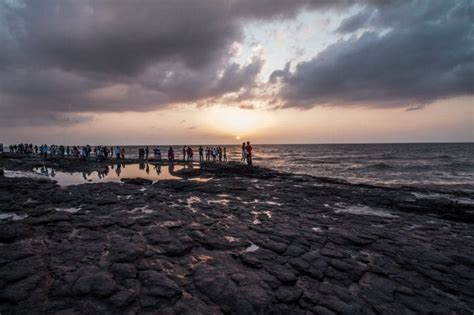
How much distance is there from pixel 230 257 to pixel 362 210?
10.2 metres

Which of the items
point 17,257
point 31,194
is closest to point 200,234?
point 17,257

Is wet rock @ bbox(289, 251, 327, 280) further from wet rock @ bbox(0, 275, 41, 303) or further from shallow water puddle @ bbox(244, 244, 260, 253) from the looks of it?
wet rock @ bbox(0, 275, 41, 303)

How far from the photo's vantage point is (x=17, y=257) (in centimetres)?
697

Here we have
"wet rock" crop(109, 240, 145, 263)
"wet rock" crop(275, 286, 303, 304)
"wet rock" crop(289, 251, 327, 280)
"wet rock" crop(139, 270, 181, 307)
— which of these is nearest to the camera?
"wet rock" crop(139, 270, 181, 307)

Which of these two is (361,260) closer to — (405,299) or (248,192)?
(405,299)

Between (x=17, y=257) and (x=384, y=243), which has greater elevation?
(x=17, y=257)

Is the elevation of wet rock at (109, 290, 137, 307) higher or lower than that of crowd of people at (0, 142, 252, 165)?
lower

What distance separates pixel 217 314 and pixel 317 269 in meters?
3.45

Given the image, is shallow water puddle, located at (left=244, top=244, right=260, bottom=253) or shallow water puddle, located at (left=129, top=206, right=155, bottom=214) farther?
shallow water puddle, located at (left=129, top=206, right=155, bottom=214)

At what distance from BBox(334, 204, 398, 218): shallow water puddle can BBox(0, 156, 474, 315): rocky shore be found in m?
0.11

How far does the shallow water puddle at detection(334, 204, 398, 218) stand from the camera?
1334 centimetres

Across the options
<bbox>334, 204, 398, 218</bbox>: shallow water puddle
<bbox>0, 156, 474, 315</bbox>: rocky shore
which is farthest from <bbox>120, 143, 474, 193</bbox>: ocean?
<bbox>0, 156, 474, 315</bbox>: rocky shore

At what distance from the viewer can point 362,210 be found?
46.6 ft

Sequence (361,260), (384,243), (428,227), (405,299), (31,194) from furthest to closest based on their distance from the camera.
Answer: (31,194)
(428,227)
(384,243)
(361,260)
(405,299)
